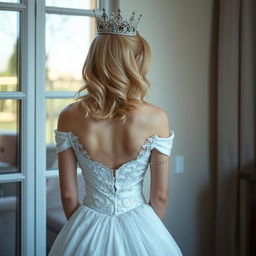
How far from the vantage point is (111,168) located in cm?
193

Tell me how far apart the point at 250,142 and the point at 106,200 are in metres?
1.28

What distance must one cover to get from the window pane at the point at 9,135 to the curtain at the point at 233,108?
1181 millimetres

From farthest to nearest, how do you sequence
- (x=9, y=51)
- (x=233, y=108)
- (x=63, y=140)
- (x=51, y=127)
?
(x=233, y=108) < (x=51, y=127) < (x=9, y=51) < (x=63, y=140)

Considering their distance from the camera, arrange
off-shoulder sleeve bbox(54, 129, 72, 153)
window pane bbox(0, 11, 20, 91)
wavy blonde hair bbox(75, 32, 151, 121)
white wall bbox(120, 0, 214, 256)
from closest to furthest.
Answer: wavy blonde hair bbox(75, 32, 151, 121) → off-shoulder sleeve bbox(54, 129, 72, 153) → window pane bbox(0, 11, 20, 91) → white wall bbox(120, 0, 214, 256)

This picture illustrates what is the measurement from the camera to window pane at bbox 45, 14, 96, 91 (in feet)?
9.01

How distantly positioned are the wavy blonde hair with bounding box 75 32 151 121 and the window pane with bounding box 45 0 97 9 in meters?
0.94

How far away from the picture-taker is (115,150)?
190cm

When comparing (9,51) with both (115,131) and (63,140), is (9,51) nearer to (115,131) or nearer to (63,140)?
(63,140)

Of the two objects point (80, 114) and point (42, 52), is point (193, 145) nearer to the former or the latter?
point (42, 52)

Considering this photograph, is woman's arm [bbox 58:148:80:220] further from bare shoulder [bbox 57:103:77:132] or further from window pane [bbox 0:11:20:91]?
window pane [bbox 0:11:20:91]

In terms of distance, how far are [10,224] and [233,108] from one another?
142cm

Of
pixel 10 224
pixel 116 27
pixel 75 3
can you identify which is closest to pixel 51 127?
pixel 10 224

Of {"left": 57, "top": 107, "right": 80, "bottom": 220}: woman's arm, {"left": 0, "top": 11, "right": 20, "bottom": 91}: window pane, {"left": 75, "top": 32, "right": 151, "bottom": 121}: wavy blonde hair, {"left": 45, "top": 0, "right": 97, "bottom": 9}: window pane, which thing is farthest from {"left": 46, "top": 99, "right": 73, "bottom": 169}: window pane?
{"left": 75, "top": 32, "right": 151, "bottom": 121}: wavy blonde hair

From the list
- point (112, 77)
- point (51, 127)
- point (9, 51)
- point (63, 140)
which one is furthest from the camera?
point (51, 127)
